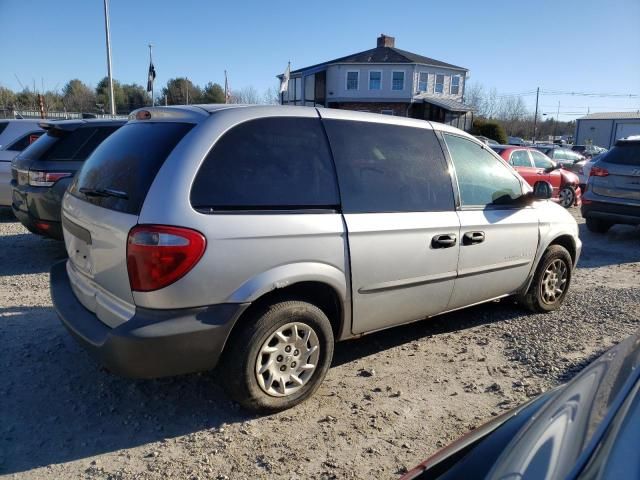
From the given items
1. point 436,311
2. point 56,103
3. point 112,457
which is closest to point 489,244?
point 436,311

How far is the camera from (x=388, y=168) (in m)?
3.64

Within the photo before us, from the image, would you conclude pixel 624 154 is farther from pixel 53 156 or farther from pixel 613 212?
pixel 53 156

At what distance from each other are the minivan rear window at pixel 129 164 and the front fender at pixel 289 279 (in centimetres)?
73

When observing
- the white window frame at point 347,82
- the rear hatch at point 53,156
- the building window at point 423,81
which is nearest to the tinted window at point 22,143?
the rear hatch at point 53,156

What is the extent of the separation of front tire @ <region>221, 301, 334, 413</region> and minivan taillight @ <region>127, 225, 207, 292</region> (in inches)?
21.9

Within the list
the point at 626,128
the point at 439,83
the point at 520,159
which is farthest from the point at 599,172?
the point at 626,128

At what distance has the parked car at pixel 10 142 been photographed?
27.8 feet

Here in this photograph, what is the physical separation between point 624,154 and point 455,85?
125 ft

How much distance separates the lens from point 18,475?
101 inches

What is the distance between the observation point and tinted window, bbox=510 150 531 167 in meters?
12.2

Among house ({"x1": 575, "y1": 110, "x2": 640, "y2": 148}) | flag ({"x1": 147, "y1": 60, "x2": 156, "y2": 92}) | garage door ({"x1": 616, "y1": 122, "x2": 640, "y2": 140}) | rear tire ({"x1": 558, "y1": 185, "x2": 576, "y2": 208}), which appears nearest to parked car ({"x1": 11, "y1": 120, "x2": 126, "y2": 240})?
rear tire ({"x1": 558, "y1": 185, "x2": 576, "y2": 208})

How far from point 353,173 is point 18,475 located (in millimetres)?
2584

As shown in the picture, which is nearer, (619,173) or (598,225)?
(619,173)

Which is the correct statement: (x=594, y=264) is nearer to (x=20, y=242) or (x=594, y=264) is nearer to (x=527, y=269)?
(x=527, y=269)
